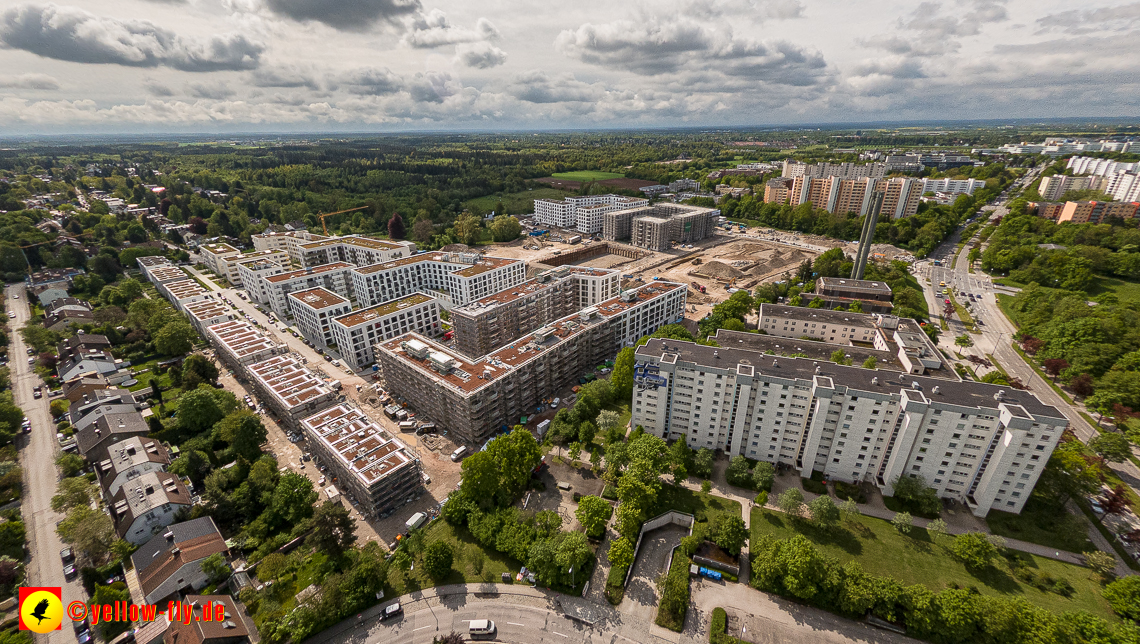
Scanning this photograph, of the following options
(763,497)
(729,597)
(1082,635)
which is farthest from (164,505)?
(1082,635)

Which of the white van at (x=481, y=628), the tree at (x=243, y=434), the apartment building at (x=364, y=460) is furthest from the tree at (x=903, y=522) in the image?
the tree at (x=243, y=434)

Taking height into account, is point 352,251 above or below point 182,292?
above

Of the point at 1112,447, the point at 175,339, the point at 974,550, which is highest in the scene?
the point at 1112,447

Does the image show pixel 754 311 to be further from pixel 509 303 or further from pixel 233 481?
pixel 233 481

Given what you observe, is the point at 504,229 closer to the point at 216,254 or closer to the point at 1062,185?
the point at 216,254

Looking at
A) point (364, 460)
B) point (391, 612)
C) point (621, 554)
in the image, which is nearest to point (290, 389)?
point (364, 460)

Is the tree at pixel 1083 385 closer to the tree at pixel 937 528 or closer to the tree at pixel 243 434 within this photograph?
the tree at pixel 937 528
